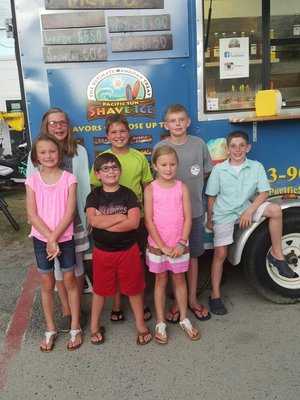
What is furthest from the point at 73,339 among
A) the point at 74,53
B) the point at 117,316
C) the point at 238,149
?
the point at 74,53

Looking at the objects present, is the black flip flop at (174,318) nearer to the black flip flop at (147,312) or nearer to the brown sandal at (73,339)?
the black flip flop at (147,312)

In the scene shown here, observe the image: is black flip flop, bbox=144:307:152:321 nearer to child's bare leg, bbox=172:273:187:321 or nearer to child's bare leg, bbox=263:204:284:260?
child's bare leg, bbox=172:273:187:321

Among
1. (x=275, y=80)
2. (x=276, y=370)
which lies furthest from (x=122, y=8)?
(x=276, y=370)

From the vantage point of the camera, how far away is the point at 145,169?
126 inches

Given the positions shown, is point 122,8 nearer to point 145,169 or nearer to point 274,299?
point 145,169

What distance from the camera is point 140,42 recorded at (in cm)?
314

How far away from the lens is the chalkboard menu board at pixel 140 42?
3.12 metres

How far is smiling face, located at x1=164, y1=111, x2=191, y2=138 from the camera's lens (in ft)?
10.00

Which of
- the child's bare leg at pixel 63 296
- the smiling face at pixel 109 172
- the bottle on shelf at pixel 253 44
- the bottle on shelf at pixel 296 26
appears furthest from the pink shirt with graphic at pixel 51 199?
the bottle on shelf at pixel 296 26

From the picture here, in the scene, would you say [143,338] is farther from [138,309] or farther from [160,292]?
[160,292]

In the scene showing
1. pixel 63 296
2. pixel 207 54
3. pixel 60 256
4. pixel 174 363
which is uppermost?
pixel 207 54

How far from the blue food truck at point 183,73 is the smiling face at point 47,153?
426 millimetres

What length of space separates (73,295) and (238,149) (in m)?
1.50

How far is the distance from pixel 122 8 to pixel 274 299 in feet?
7.79
